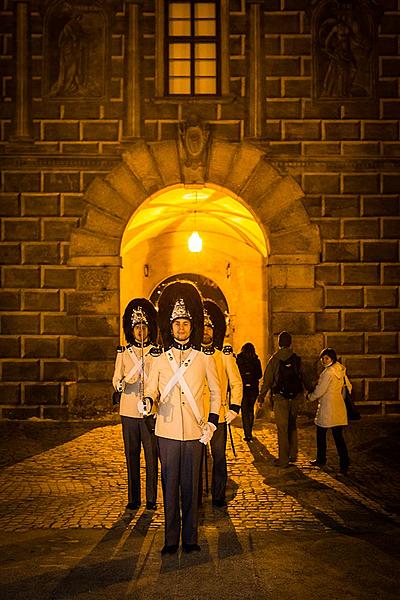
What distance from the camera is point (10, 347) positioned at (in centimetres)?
1471

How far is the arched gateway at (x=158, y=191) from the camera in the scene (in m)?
14.6

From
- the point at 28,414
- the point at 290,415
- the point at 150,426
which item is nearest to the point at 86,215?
the point at 28,414

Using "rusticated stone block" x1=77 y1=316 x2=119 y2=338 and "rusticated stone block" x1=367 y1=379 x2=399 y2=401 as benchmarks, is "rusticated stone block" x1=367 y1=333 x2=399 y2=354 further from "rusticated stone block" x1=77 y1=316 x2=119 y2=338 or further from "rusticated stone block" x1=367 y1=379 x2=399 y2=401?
"rusticated stone block" x1=77 y1=316 x2=119 y2=338

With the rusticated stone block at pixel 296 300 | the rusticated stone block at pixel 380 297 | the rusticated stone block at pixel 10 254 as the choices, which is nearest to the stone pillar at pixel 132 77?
the rusticated stone block at pixel 10 254

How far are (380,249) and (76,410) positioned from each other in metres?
5.74

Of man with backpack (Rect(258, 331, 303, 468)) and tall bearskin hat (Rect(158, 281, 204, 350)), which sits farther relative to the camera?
man with backpack (Rect(258, 331, 303, 468))

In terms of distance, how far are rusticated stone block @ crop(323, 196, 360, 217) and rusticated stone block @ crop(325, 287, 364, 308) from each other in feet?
Answer: 4.11

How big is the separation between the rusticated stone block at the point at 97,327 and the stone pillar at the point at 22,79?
3.21m

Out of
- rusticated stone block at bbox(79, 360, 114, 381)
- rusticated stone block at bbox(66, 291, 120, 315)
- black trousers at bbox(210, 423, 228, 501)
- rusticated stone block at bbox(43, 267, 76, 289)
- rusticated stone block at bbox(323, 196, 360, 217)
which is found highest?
rusticated stone block at bbox(323, 196, 360, 217)

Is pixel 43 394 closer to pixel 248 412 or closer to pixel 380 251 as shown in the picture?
pixel 248 412

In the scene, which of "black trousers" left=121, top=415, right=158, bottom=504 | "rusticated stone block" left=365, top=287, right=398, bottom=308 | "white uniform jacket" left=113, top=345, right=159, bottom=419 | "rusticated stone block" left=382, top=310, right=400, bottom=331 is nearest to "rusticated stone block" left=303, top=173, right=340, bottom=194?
"rusticated stone block" left=365, top=287, right=398, bottom=308

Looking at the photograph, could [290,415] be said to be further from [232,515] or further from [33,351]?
[33,351]

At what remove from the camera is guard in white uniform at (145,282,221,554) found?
6.86m

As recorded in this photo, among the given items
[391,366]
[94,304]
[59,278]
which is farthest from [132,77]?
[391,366]
